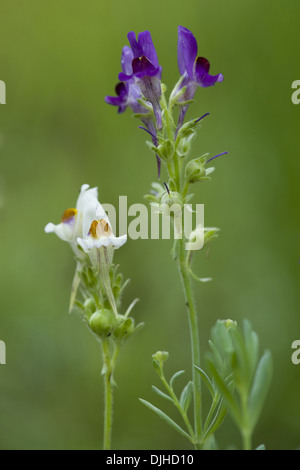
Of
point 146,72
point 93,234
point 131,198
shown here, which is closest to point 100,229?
point 93,234

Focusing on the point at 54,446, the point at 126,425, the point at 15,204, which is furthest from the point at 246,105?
the point at 54,446

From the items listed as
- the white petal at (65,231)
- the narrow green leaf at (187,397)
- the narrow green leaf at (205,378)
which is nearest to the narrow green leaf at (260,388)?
the narrow green leaf at (205,378)

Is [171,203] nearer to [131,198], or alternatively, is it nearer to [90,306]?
[90,306]

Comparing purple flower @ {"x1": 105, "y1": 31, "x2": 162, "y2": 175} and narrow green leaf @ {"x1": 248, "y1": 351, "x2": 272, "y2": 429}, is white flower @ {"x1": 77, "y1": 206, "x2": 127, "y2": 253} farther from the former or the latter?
narrow green leaf @ {"x1": 248, "y1": 351, "x2": 272, "y2": 429}

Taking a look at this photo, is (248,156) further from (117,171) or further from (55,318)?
(55,318)

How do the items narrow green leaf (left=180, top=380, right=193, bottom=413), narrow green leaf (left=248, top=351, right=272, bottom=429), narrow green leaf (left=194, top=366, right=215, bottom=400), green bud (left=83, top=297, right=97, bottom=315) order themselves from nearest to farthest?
narrow green leaf (left=248, top=351, right=272, bottom=429) < narrow green leaf (left=194, top=366, right=215, bottom=400) < narrow green leaf (left=180, top=380, right=193, bottom=413) < green bud (left=83, top=297, right=97, bottom=315)

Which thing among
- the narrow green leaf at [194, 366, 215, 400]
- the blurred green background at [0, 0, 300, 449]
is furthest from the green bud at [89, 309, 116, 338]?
the blurred green background at [0, 0, 300, 449]
